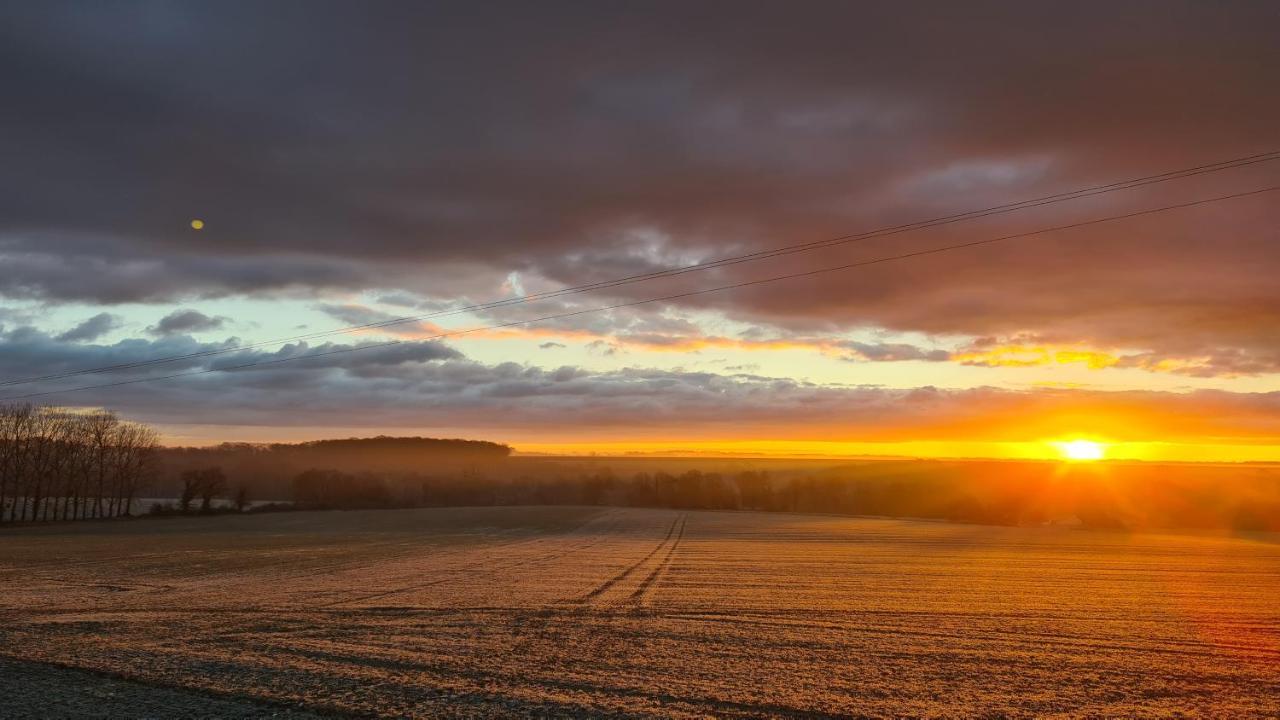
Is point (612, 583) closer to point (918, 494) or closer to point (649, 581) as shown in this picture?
point (649, 581)

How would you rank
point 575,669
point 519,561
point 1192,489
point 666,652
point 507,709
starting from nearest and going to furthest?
1. point 507,709
2. point 575,669
3. point 666,652
4. point 519,561
5. point 1192,489

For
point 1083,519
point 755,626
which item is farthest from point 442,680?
point 1083,519

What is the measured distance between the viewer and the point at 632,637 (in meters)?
21.3

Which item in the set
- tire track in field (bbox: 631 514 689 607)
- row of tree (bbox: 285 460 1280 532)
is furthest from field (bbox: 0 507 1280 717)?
row of tree (bbox: 285 460 1280 532)

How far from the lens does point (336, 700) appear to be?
587 inches

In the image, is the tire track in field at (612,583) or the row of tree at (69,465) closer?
the tire track in field at (612,583)

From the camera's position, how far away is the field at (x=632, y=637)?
15.3 meters

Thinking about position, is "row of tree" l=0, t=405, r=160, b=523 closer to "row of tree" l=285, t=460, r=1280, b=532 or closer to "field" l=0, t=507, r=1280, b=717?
"row of tree" l=285, t=460, r=1280, b=532

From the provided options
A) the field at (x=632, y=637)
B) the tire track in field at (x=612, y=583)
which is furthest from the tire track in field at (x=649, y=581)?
the tire track in field at (x=612, y=583)

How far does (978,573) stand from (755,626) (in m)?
23.6

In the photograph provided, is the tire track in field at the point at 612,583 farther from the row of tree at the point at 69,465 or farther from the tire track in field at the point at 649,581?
the row of tree at the point at 69,465

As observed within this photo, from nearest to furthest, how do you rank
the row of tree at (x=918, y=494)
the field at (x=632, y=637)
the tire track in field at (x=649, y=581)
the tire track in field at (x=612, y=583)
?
the field at (x=632, y=637), the tire track in field at (x=612, y=583), the tire track in field at (x=649, y=581), the row of tree at (x=918, y=494)

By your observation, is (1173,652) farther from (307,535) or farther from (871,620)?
(307,535)

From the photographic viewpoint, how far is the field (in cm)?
1531
